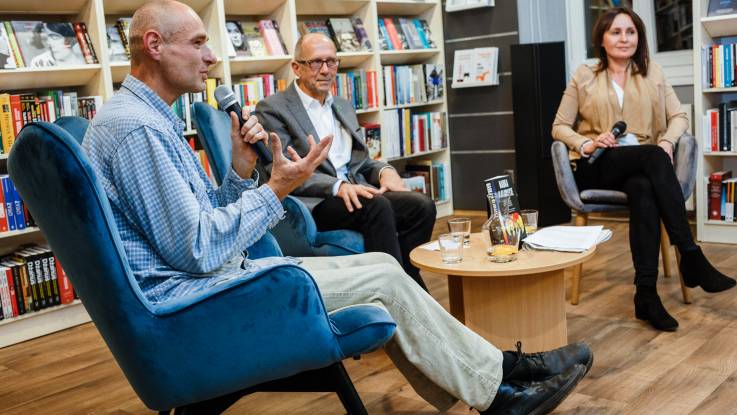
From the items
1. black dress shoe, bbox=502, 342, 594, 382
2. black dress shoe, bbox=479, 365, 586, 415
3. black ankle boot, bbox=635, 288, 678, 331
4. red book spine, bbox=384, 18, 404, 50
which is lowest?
black ankle boot, bbox=635, 288, 678, 331

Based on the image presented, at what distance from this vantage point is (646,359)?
2854 millimetres

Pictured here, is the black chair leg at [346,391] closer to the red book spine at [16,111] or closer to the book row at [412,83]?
the red book spine at [16,111]

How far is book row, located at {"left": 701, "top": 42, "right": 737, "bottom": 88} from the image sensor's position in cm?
456

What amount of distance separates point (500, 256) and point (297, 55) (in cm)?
134

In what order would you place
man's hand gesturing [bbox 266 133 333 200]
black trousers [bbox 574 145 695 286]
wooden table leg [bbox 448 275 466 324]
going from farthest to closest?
black trousers [bbox 574 145 695 286] → wooden table leg [bbox 448 275 466 324] → man's hand gesturing [bbox 266 133 333 200]

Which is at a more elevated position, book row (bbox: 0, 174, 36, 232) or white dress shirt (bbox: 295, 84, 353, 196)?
white dress shirt (bbox: 295, 84, 353, 196)

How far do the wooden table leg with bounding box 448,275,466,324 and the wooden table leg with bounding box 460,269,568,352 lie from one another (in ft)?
0.46

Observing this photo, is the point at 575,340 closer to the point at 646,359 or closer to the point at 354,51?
the point at 646,359

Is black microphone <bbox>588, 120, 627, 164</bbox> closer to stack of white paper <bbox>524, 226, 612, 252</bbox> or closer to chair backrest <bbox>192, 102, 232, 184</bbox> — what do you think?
stack of white paper <bbox>524, 226, 612, 252</bbox>

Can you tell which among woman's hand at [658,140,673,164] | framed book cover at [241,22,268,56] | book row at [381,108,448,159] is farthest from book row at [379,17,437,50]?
woman's hand at [658,140,673,164]

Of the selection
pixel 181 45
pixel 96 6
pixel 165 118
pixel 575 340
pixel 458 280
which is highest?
pixel 96 6

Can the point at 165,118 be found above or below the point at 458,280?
above

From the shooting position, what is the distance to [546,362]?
2.27m

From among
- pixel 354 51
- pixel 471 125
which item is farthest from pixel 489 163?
pixel 354 51
